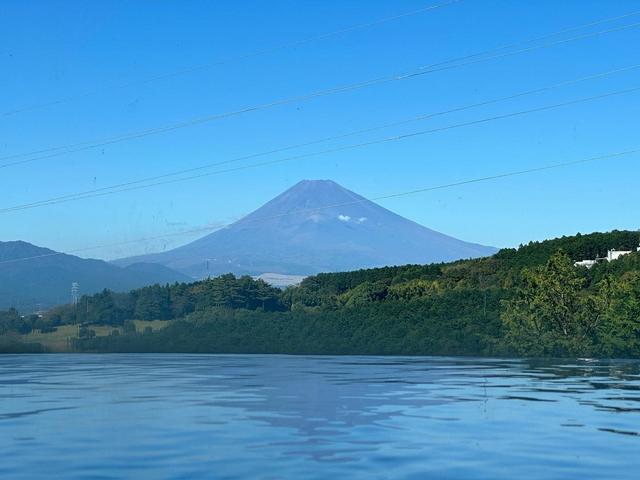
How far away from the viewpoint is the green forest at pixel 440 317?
435 ft

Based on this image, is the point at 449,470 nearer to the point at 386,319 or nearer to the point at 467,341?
the point at 467,341

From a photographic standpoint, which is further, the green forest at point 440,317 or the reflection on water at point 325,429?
the green forest at point 440,317

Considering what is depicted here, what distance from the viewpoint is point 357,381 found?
270ft

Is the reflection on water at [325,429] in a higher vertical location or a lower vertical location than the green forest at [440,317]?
lower

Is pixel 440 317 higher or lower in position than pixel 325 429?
higher

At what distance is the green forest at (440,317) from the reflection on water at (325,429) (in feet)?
→ 165

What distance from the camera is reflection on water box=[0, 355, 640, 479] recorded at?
34.8m

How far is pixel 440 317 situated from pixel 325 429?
4419 inches

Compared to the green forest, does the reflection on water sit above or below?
below

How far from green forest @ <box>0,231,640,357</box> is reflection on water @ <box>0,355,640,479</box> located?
5018 cm

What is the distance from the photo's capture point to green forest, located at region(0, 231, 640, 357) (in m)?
133

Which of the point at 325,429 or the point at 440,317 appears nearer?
the point at 325,429

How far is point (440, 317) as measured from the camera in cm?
15650

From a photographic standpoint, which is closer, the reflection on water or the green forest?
the reflection on water
